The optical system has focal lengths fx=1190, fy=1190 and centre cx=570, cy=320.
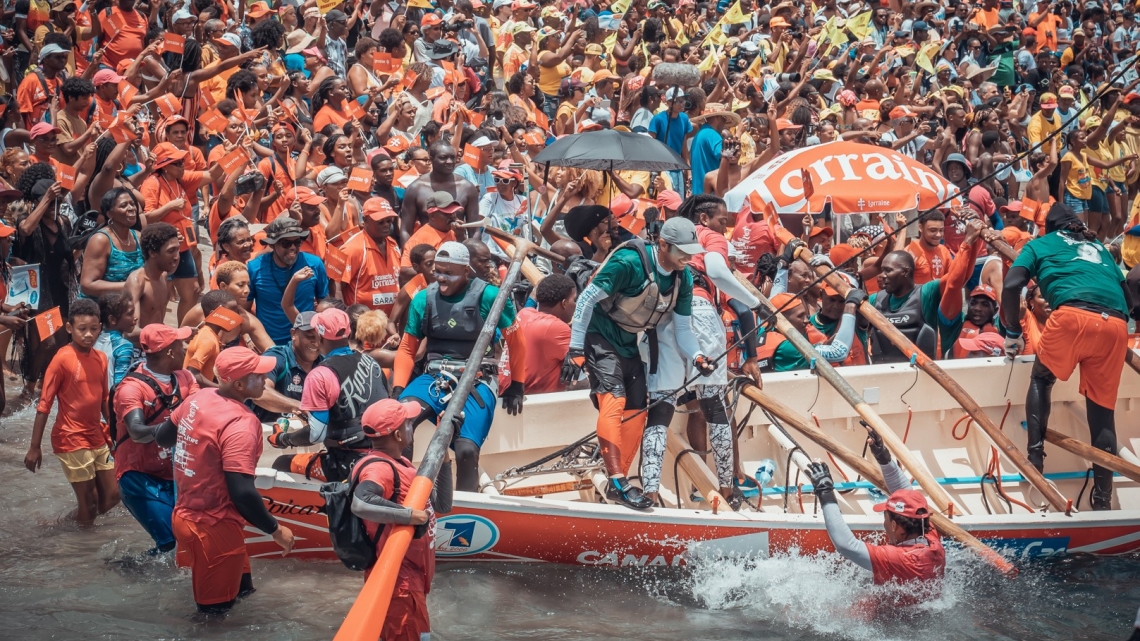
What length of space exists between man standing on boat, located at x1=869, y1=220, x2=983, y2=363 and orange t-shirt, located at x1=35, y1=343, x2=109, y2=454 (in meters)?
5.52

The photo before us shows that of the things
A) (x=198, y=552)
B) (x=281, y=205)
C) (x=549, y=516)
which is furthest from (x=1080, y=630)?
(x=281, y=205)

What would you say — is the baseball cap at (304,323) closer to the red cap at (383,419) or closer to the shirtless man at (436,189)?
the red cap at (383,419)

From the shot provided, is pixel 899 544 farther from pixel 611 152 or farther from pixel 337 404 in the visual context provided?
pixel 611 152

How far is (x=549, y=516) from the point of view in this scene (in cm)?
696

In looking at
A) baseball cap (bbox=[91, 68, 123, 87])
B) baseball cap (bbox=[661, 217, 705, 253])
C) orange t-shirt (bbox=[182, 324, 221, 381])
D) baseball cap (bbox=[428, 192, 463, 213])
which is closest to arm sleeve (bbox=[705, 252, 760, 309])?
baseball cap (bbox=[661, 217, 705, 253])

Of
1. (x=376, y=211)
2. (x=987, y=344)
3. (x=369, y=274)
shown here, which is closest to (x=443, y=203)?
(x=376, y=211)

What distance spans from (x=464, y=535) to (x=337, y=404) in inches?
51.7

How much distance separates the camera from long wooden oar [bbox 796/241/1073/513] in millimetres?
7906

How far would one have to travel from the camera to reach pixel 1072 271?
8031 mm

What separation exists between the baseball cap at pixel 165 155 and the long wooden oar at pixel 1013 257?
6.31 m

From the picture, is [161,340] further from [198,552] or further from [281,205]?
[281,205]

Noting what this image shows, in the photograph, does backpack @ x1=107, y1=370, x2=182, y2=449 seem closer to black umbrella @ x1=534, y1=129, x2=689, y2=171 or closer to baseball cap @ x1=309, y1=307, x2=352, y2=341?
baseball cap @ x1=309, y1=307, x2=352, y2=341

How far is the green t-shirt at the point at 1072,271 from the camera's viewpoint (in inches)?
314

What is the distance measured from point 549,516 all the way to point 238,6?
1053 cm
